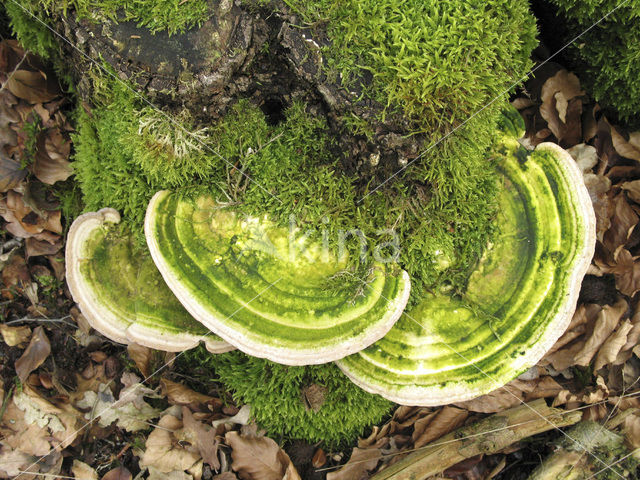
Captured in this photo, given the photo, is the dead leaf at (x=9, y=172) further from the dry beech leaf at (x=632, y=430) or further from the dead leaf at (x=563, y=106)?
the dry beech leaf at (x=632, y=430)

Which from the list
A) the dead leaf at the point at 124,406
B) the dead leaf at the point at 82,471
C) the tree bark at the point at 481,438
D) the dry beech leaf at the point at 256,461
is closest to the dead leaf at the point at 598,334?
the tree bark at the point at 481,438

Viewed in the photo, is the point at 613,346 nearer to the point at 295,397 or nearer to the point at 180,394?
the point at 295,397

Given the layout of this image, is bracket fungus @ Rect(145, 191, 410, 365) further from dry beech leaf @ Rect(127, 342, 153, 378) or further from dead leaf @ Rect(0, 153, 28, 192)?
dead leaf @ Rect(0, 153, 28, 192)

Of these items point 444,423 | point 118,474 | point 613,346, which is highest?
point 613,346

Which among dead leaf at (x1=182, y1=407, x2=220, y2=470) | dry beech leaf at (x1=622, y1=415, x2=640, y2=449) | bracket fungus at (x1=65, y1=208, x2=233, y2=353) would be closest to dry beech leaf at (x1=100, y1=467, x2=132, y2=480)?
dead leaf at (x1=182, y1=407, x2=220, y2=470)

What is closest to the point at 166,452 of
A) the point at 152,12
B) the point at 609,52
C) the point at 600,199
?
the point at 152,12

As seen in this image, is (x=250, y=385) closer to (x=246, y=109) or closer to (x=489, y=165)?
(x=246, y=109)

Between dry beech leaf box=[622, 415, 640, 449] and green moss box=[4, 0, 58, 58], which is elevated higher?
green moss box=[4, 0, 58, 58]
